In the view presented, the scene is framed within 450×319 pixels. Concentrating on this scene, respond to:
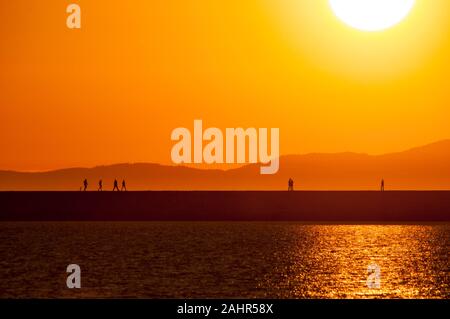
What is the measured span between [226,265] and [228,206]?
6566 cm

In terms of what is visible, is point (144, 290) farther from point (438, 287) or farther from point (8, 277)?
point (438, 287)

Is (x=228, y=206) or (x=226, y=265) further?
(x=228, y=206)

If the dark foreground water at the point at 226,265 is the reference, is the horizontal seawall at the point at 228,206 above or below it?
above

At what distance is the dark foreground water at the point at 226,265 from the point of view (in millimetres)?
37875

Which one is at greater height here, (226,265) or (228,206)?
(228,206)

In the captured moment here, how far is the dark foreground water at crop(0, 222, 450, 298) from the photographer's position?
124 ft

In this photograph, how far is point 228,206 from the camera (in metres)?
117

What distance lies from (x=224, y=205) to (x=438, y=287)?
78.2 m

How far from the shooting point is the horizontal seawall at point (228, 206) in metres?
114

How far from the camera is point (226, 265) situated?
51.3 meters

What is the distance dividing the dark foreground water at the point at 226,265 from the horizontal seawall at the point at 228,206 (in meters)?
26.4

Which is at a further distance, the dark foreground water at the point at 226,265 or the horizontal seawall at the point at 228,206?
the horizontal seawall at the point at 228,206

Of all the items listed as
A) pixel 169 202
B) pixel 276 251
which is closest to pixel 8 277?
pixel 276 251
